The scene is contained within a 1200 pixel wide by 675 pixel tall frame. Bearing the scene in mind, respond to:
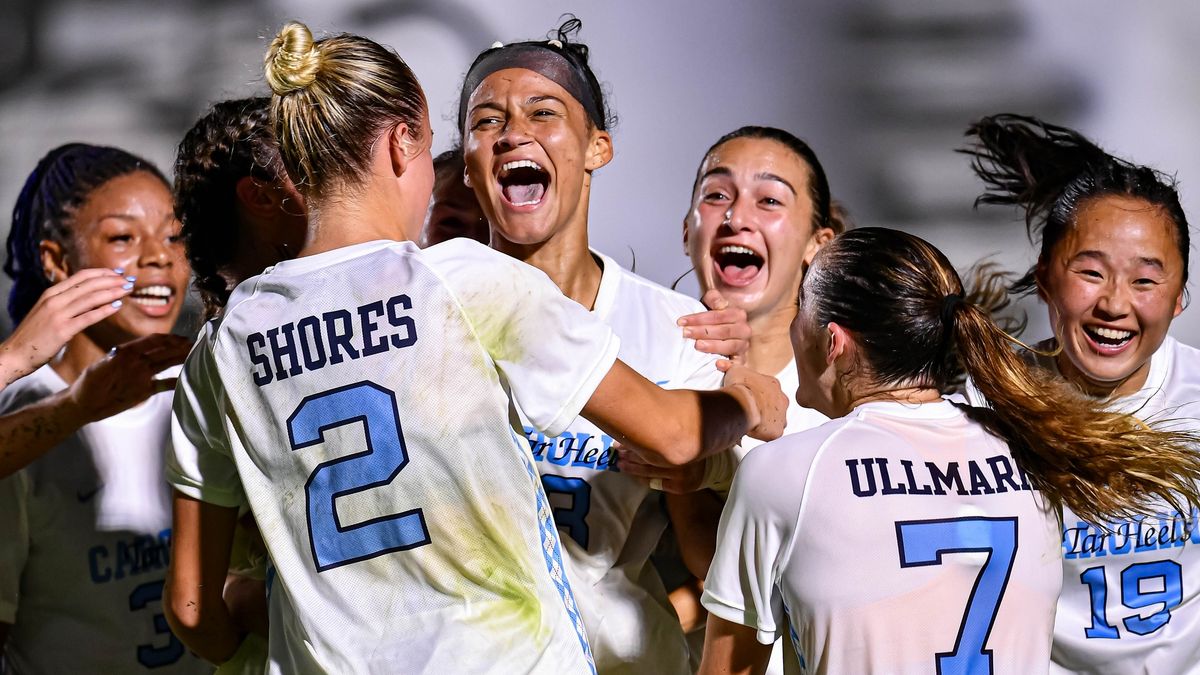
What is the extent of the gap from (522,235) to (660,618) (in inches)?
33.0

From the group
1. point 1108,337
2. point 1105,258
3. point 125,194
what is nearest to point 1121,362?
point 1108,337

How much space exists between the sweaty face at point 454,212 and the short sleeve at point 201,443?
4.28 ft

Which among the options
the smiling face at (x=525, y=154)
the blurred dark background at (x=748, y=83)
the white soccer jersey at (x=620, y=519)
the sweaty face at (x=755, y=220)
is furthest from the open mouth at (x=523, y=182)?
the blurred dark background at (x=748, y=83)

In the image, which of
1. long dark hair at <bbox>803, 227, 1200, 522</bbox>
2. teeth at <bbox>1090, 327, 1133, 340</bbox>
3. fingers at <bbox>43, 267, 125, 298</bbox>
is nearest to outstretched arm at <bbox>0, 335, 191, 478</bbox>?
fingers at <bbox>43, 267, 125, 298</bbox>

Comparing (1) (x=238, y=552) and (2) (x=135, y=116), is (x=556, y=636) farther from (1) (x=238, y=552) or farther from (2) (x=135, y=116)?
(2) (x=135, y=116)

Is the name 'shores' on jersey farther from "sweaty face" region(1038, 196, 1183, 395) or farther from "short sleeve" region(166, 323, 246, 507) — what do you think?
"sweaty face" region(1038, 196, 1183, 395)

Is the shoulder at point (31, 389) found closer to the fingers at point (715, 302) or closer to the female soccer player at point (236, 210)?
the female soccer player at point (236, 210)

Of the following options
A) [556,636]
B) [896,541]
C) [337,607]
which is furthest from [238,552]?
[896,541]

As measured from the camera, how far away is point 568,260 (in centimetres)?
263

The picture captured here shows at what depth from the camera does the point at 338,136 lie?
1811 mm

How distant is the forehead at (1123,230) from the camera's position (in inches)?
109

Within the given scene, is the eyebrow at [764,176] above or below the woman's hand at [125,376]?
above

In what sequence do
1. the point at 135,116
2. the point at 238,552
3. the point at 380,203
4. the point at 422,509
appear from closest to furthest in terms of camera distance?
the point at 422,509 < the point at 380,203 < the point at 238,552 < the point at 135,116

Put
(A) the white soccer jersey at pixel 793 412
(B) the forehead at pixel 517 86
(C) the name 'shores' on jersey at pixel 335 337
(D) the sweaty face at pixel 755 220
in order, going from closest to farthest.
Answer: (C) the name 'shores' on jersey at pixel 335 337, (B) the forehead at pixel 517 86, (A) the white soccer jersey at pixel 793 412, (D) the sweaty face at pixel 755 220
